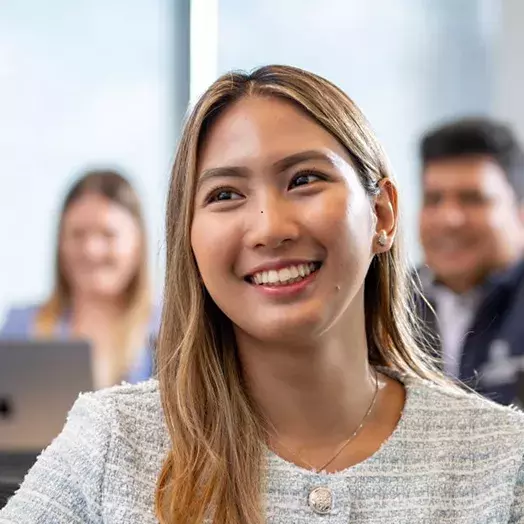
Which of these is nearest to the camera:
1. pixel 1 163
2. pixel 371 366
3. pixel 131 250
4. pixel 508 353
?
pixel 371 366

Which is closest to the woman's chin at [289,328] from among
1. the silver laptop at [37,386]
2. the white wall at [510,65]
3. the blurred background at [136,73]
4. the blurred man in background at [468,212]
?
the silver laptop at [37,386]

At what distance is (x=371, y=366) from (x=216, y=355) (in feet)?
0.87

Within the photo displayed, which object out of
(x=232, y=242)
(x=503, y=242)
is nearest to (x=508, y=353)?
(x=503, y=242)

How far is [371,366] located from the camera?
1705 mm

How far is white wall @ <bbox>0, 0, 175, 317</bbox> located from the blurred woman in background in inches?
31.7

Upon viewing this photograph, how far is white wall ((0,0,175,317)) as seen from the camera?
4.80 meters

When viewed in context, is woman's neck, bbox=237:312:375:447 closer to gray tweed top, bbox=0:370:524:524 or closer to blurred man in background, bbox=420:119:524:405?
gray tweed top, bbox=0:370:524:524

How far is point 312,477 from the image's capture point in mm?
1479

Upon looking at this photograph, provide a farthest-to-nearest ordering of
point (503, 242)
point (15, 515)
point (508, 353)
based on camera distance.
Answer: point (503, 242) → point (508, 353) → point (15, 515)

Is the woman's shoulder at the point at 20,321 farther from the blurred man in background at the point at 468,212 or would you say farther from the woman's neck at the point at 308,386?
the woman's neck at the point at 308,386

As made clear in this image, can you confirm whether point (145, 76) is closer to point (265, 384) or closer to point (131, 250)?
point (131, 250)

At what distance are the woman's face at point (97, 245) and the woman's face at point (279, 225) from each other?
2423 millimetres

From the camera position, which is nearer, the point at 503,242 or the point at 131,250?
the point at 503,242

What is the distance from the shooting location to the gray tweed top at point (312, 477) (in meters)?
1.45
